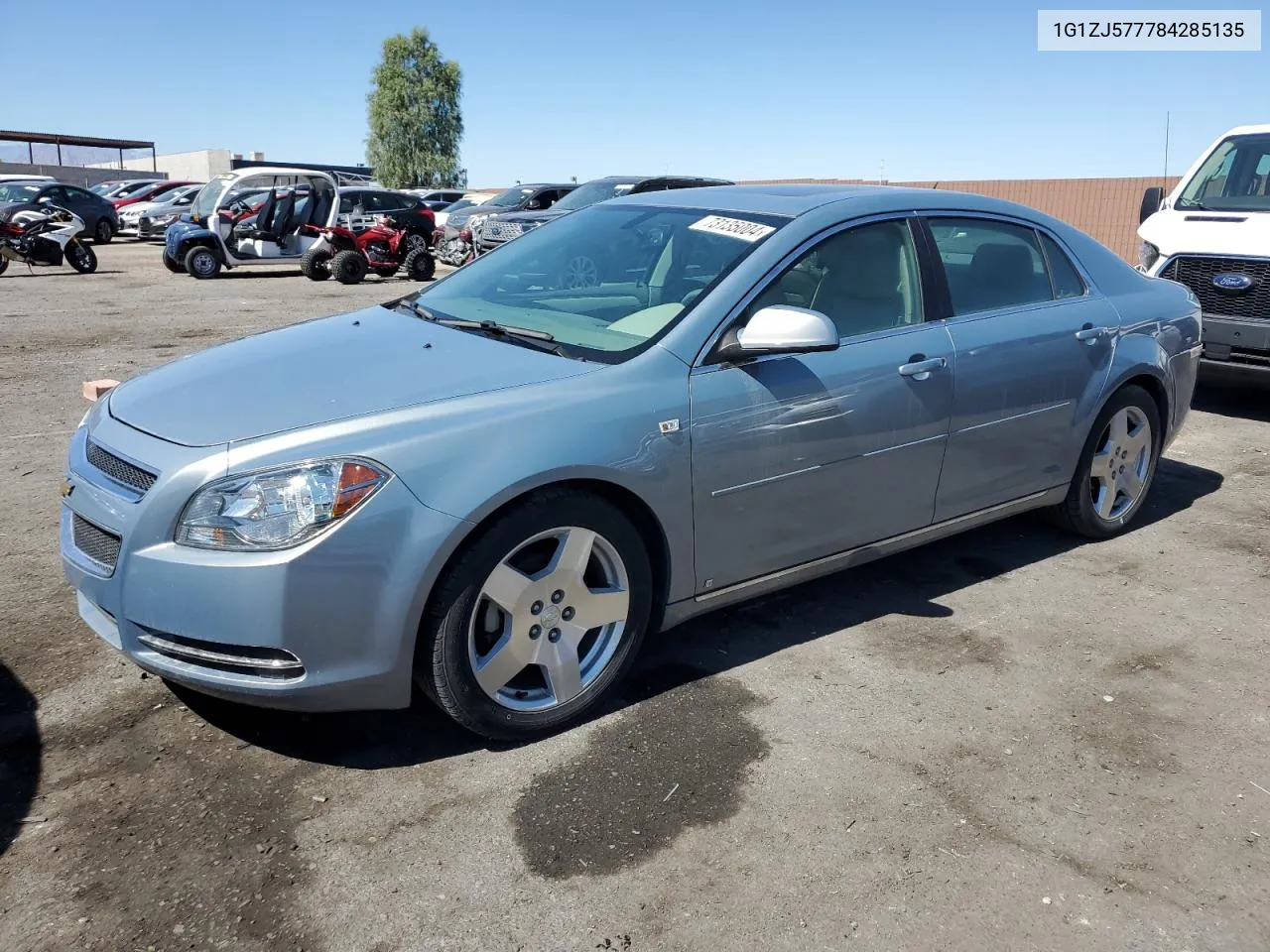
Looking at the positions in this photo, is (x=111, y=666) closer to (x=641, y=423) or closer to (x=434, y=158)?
(x=641, y=423)

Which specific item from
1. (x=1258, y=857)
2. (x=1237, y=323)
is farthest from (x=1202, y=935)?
(x=1237, y=323)

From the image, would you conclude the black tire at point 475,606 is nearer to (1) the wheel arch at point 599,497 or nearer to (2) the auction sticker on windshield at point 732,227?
(1) the wheel arch at point 599,497

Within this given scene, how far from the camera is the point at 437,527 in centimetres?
294

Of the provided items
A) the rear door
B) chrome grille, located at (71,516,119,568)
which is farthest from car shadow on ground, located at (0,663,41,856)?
the rear door

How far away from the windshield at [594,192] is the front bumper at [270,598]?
13.4m

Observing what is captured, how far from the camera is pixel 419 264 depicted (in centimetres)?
1945

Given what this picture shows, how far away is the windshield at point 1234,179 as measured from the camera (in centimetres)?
833

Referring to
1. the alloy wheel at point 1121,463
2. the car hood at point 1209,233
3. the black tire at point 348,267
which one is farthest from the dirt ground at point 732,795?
the black tire at point 348,267

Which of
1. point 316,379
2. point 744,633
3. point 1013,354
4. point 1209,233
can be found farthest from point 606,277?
point 1209,233

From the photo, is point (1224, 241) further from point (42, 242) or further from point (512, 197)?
point (42, 242)

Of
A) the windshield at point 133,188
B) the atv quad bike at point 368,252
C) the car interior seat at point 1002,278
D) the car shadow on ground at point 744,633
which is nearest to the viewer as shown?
the car shadow on ground at point 744,633

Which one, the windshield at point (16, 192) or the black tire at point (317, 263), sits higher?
the windshield at point (16, 192)

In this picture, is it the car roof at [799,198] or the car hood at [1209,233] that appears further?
the car hood at [1209,233]

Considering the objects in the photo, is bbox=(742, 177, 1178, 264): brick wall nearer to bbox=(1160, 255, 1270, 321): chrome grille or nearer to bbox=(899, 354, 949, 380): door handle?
bbox=(1160, 255, 1270, 321): chrome grille
